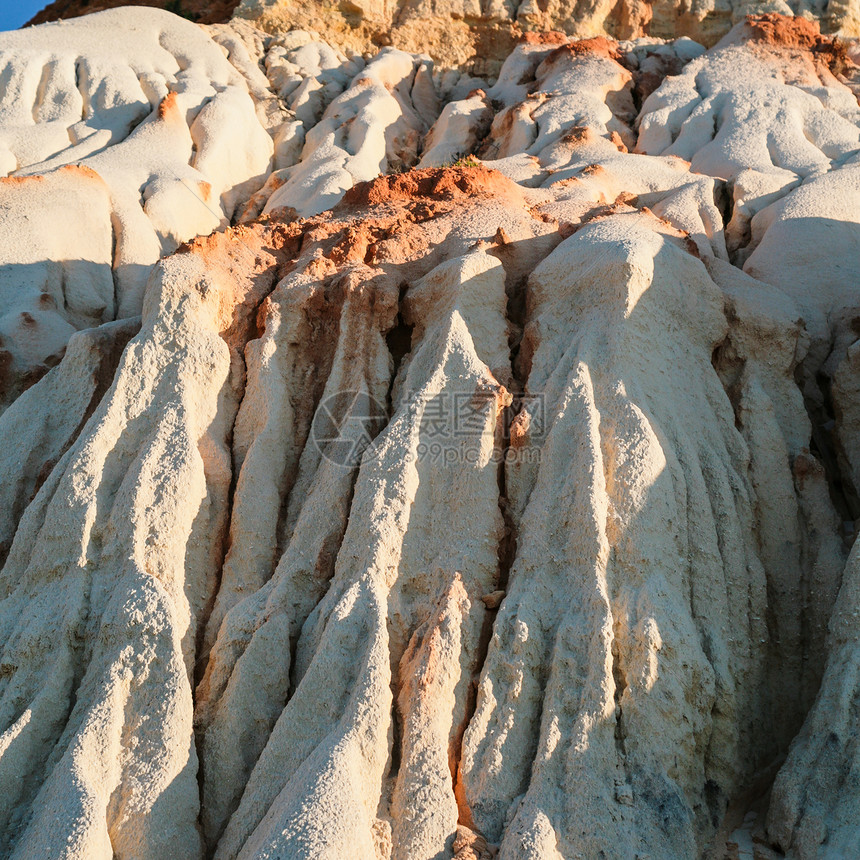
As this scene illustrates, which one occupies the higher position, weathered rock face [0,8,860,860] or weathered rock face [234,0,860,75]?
weathered rock face [0,8,860,860]

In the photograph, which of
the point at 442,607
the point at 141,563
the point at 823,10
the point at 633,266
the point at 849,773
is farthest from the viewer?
the point at 823,10

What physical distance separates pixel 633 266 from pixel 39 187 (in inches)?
443

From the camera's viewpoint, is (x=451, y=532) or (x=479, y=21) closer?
(x=451, y=532)

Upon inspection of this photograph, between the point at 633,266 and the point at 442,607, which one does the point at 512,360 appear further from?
the point at 442,607

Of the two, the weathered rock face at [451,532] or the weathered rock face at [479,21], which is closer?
the weathered rock face at [451,532]

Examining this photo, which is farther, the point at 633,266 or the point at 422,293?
the point at 422,293

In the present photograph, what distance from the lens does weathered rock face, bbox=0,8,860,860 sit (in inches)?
319

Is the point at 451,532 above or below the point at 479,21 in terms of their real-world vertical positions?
above

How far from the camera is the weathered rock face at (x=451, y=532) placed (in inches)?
→ 319

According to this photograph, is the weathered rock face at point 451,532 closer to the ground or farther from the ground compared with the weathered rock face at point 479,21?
farther from the ground

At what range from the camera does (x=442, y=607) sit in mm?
8922

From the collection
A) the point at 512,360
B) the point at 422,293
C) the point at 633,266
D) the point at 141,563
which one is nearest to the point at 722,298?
the point at 633,266

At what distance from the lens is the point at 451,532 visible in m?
9.59

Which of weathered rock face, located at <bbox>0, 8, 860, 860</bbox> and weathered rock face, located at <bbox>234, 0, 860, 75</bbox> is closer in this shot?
weathered rock face, located at <bbox>0, 8, 860, 860</bbox>
